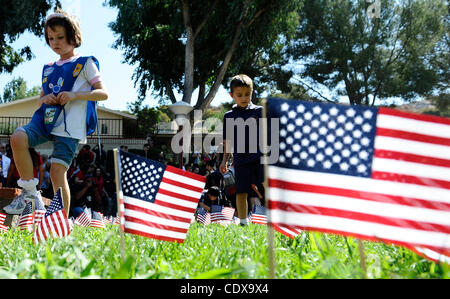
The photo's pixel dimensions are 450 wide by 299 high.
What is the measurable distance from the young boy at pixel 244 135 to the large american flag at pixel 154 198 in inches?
69.1

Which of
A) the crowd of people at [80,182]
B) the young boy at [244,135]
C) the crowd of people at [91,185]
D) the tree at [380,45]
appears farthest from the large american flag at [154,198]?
the tree at [380,45]

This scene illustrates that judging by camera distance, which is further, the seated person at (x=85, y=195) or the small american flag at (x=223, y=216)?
the seated person at (x=85, y=195)

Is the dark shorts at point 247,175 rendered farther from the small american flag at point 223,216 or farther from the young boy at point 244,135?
the small american flag at point 223,216

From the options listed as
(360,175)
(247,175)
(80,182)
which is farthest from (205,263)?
(80,182)

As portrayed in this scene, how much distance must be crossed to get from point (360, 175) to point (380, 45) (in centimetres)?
2717

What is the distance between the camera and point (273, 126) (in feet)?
5.95

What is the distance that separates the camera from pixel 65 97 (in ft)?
11.1

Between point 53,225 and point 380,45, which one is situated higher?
point 380,45

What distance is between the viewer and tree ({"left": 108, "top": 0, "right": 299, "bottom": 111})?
18328 millimetres

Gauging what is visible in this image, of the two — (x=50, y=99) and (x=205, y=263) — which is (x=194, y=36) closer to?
(x=50, y=99)

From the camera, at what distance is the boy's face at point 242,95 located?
4.71 meters

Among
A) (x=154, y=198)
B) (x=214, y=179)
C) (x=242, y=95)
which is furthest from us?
(x=214, y=179)

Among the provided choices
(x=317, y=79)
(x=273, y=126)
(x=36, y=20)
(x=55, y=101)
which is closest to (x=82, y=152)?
(x=36, y=20)
